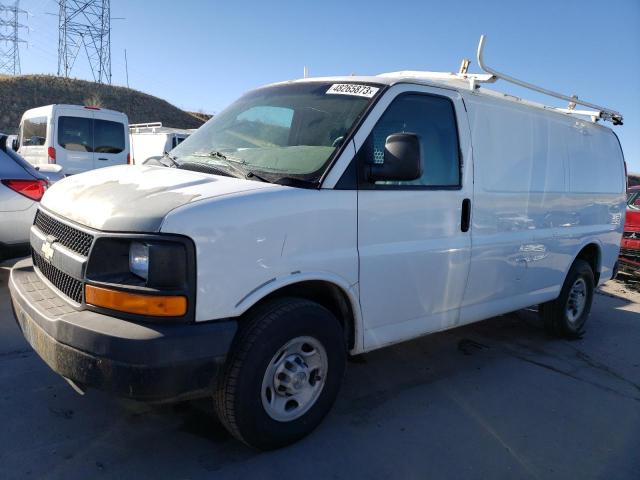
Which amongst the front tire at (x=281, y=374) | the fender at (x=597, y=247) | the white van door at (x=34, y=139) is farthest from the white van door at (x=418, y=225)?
the white van door at (x=34, y=139)

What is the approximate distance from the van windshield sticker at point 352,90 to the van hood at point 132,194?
950mm

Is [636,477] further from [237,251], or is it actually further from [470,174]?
[237,251]

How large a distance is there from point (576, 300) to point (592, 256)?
574 mm

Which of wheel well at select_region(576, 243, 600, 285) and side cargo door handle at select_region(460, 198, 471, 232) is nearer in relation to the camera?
side cargo door handle at select_region(460, 198, 471, 232)

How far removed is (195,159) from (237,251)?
3.78 feet

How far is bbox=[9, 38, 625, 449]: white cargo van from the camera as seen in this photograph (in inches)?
92.8

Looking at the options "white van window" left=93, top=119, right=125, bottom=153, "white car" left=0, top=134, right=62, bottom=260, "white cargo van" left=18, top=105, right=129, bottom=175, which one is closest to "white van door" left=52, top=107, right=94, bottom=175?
"white cargo van" left=18, top=105, right=129, bottom=175

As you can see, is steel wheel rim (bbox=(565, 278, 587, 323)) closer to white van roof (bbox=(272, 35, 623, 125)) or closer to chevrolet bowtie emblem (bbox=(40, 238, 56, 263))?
white van roof (bbox=(272, 35, 623, 125))

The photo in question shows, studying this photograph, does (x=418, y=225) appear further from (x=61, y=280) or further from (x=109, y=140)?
(x=109, y=140)

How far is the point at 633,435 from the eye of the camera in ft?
11.3

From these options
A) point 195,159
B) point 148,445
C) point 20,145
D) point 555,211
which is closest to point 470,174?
point 555,211

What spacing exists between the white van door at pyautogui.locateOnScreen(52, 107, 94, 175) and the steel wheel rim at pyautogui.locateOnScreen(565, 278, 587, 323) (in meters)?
9.66

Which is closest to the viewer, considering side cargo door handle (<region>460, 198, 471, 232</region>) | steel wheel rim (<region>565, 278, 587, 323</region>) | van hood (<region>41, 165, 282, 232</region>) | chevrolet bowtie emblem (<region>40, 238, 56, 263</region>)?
van hood (<region>41, 165, 282, 232</region>)

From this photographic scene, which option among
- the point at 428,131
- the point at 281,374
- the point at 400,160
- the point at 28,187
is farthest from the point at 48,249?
the point at 28,187
